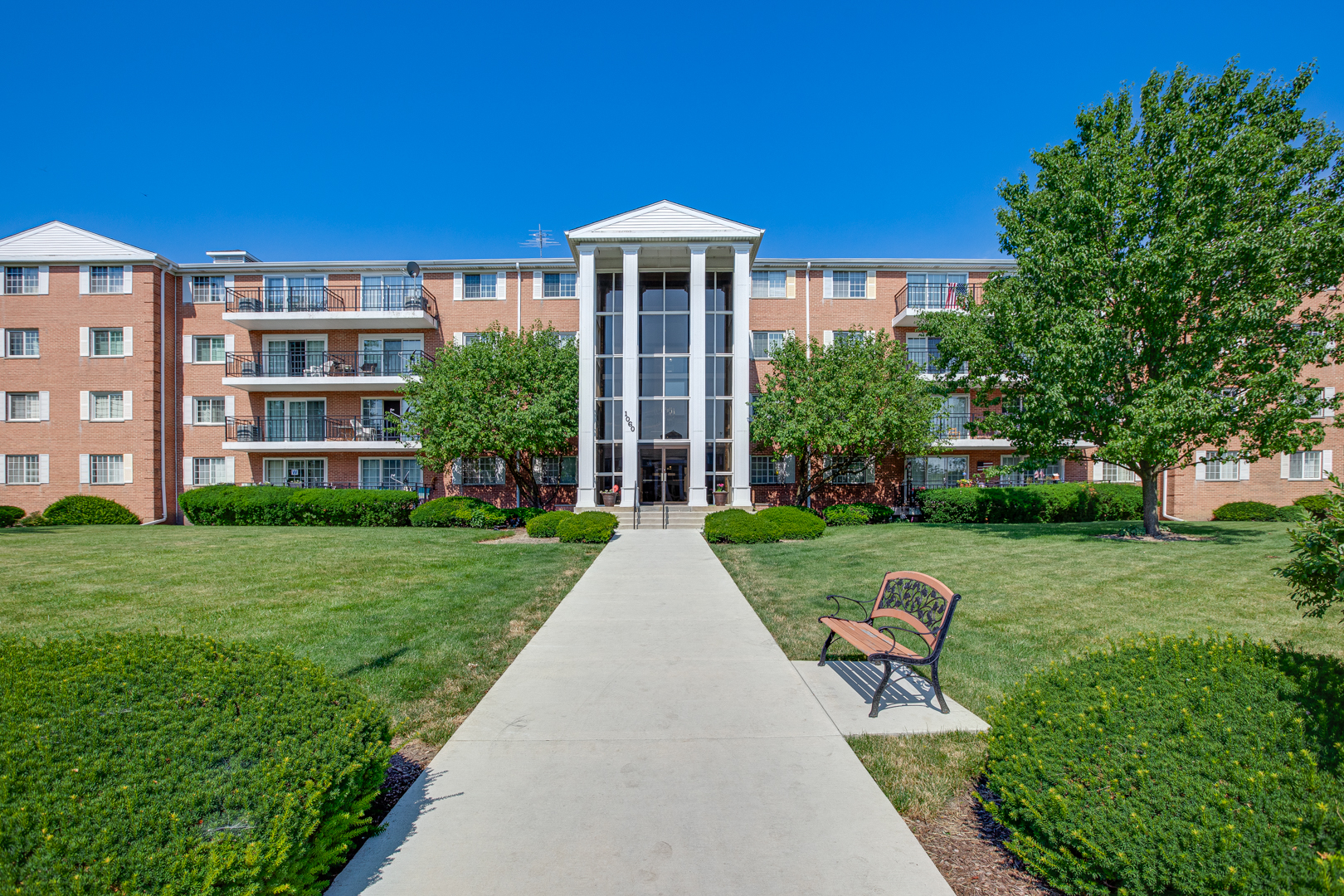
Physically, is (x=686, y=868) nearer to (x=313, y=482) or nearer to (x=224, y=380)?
(x=313, y=482)

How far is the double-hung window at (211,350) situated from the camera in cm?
2778

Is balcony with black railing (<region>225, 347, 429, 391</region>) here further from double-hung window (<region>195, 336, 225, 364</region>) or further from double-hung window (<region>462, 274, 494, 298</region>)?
double-hung window (<region>462, 274, 494, 298</region>)

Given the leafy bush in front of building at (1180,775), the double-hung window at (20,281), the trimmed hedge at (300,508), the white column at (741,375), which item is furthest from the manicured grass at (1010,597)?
the double-hung window at (20,281)

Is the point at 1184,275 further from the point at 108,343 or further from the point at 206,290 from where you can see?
the point at 108,343

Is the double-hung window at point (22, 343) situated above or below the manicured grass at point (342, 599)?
above

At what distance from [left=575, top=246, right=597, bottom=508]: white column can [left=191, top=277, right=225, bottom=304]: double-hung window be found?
57.8 feet

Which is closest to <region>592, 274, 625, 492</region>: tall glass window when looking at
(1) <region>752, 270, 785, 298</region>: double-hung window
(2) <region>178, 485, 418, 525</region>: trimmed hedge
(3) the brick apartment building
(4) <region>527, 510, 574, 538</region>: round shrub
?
(3) the brick apartment building

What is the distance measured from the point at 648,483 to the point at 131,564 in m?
17.0

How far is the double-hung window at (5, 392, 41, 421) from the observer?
86.7 ft

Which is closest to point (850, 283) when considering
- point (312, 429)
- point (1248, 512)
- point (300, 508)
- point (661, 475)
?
point (661, 475)

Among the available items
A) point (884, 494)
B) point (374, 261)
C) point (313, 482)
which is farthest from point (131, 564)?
point (884, 494)

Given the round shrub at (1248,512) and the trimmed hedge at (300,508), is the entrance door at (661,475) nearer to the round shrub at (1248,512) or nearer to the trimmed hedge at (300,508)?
the trimmed hedge at (300,508)

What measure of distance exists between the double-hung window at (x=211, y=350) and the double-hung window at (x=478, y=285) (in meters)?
11.4

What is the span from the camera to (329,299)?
2783cm
